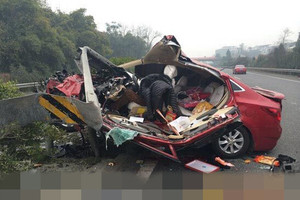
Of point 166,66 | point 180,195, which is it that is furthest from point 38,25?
point 180,195

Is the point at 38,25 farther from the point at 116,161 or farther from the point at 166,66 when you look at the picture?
the point at 116,161

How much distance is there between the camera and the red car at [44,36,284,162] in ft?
13.8

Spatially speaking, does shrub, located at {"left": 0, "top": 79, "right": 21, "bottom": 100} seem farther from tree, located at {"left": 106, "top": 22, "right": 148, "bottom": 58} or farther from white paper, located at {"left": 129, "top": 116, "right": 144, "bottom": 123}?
tree, located at {"left": 106, "top": 22, "right": 148, "bottom": 58}

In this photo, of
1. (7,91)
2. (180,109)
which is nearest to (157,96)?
(180,109)

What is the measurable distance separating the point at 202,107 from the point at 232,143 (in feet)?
3.39

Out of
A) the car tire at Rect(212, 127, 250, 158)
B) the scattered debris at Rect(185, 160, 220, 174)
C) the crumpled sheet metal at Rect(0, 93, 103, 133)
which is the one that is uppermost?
the crumpled sheet metal at Rect(0, 93, 103, 133)

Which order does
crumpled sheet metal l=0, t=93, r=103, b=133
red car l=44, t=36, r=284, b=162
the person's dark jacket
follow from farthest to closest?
the person's dark jacket, red car l=44, t=36, r=284, b=162, crumpled sheet metal l=0, t=93, r=103, b=133

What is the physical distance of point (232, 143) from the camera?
186 inches

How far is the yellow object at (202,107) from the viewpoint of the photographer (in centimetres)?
543

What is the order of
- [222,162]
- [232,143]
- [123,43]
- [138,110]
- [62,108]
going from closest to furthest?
1. [62,108]
2. [222,162]
3. [232,143]
4. [138,110]
5. [123,43]

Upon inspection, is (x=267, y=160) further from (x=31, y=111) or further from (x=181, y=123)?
(x=31, y=111)

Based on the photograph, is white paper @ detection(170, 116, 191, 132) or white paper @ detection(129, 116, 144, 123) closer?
white paper @ detection(170, 116, 191, 132)

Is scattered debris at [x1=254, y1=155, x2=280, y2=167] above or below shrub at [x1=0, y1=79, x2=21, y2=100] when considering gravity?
below

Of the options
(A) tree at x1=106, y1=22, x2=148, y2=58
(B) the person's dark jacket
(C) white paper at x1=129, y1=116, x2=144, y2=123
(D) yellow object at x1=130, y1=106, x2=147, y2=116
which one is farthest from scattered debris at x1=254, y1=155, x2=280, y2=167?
(A) tree at x1=106, y1=22, x2=148, y2=58
